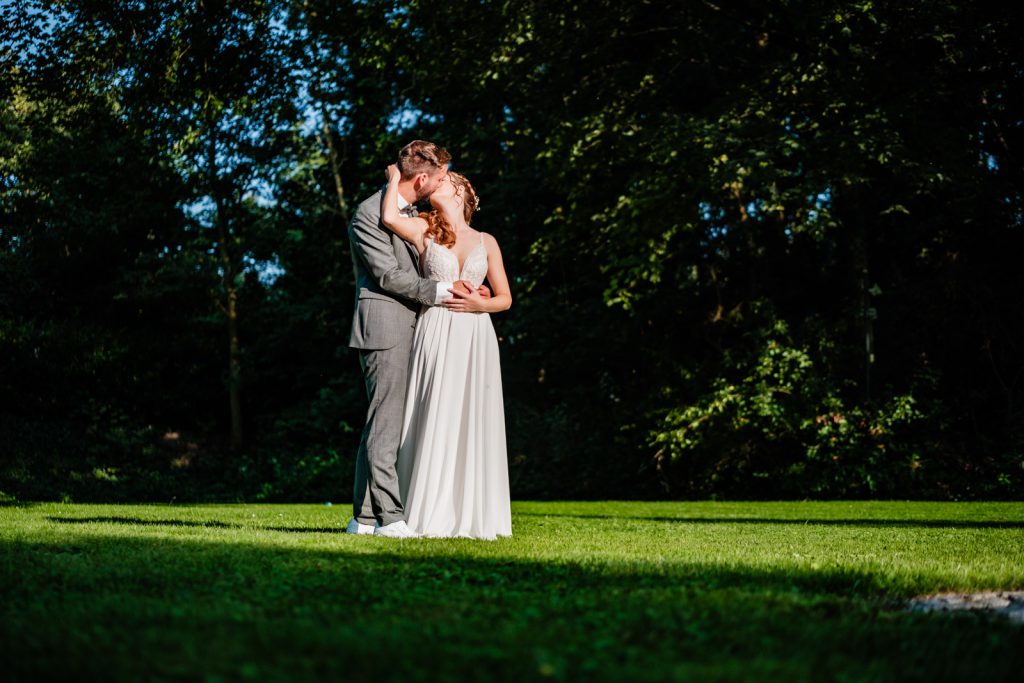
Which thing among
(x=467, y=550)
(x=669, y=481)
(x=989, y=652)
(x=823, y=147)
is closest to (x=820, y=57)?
(x=823, y=147)

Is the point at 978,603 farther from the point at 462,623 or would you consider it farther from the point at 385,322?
the point at 385,322

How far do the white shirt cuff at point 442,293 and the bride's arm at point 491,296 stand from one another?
0.03 metres

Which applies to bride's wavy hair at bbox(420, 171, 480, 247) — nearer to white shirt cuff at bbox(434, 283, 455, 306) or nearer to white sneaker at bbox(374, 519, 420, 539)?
white shirt cuff at bbox(434, 283, 455, 306)

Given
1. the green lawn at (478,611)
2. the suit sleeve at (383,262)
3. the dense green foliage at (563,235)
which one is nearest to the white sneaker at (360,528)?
the green lawn at (478,611)

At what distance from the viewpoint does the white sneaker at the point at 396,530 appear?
5965mm

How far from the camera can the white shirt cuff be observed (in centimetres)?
630

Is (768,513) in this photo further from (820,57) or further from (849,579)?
(849,579)

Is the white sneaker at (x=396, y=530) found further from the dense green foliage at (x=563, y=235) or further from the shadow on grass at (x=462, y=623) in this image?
the dense green foliage at (x=563, y=235)

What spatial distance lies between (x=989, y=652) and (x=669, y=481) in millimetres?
15899

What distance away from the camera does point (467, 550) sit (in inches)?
199

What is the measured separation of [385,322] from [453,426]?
0.77m

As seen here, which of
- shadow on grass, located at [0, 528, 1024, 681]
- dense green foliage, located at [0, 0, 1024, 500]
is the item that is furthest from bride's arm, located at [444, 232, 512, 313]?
dense green foliage, located at [0, 0, 1024, 500]

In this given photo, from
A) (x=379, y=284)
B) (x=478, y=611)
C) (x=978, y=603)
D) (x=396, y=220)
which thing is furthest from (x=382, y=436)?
(x=978, y=603)

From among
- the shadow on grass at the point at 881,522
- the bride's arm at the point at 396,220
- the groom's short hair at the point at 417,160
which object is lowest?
the shadow on grass at the point at 881,522
